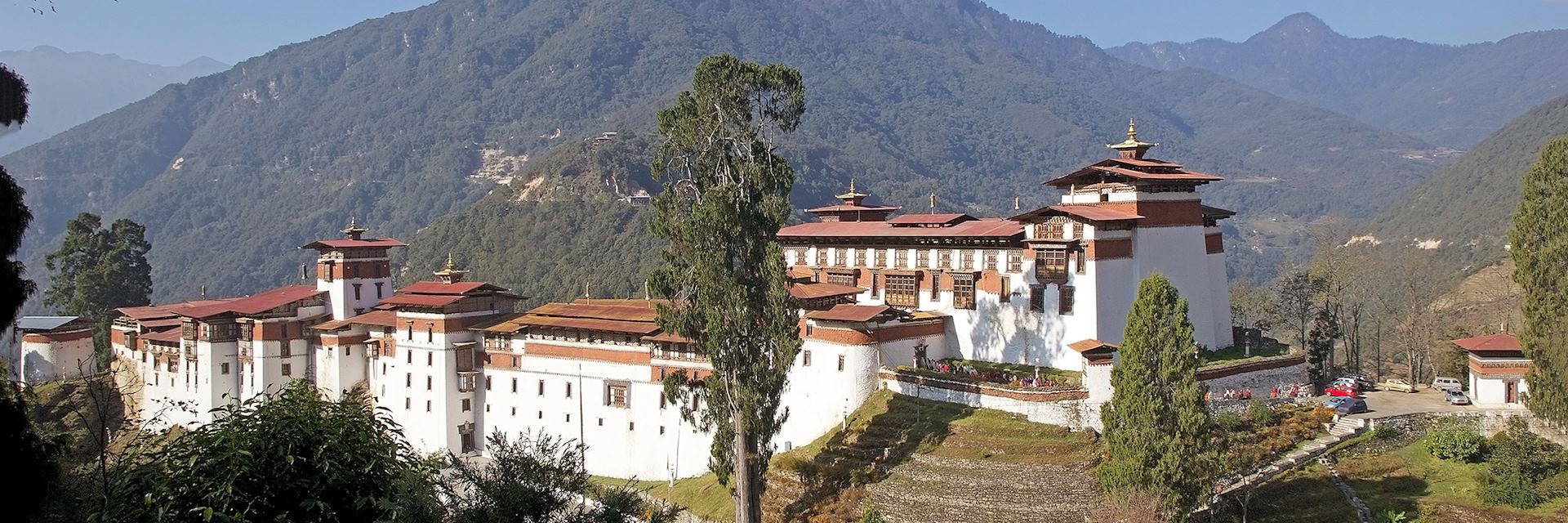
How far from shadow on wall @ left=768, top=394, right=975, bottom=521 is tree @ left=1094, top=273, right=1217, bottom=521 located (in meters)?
6.56

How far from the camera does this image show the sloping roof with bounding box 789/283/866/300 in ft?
136

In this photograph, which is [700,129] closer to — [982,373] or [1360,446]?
[982,373]

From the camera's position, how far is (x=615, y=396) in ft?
144

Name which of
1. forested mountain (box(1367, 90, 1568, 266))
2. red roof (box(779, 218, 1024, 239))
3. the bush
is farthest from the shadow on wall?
forested mountain (box(1367, 90, 1568, 266))

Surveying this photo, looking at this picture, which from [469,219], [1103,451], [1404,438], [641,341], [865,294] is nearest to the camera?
[1103,451]

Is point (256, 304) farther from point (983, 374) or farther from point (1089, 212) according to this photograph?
point (1089, 212)

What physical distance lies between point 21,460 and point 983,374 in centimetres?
3016

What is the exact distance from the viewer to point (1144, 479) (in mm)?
29156

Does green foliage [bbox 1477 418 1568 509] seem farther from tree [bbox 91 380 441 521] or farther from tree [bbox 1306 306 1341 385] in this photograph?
tree [bbox 91 380 441 521]

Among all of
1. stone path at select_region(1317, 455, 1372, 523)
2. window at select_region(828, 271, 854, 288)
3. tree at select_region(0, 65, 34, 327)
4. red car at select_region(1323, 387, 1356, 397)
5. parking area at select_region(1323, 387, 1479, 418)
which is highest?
tree at select_region(0, 65, 34, 327)

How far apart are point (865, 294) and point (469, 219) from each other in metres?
77.7

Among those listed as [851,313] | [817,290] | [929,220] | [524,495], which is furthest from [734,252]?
[929,220]

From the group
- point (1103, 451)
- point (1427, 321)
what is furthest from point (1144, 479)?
point (1427, 321)

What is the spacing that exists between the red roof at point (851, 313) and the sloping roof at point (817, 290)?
2.20 ft
